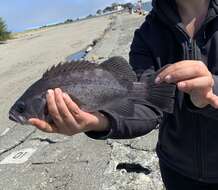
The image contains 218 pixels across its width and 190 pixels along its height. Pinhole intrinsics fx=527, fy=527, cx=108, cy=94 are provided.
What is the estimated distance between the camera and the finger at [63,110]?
8.82 ft

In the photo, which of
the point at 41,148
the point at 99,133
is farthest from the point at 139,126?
the point at 41,148

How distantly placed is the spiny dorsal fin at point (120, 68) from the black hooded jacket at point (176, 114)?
143 mm

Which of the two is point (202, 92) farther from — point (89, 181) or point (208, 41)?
point (89, 181)

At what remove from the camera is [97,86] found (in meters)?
2.88

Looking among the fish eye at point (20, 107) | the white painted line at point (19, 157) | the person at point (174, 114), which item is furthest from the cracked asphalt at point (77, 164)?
the fish eye at point (20, 107)

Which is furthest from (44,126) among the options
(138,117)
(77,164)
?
(77,164)

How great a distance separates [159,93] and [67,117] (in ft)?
1.61

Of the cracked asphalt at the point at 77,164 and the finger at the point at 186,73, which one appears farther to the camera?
the cracked asphalt at the point at 77,164

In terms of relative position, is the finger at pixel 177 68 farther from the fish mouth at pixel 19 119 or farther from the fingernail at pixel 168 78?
the fish mouth at pixel 19 119

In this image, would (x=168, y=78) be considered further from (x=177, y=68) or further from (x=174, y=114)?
(x=174, y=114)

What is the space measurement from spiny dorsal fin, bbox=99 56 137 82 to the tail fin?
83mm

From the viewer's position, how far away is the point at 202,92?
7.52ft

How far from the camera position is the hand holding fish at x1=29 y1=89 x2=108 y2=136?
2.72 m

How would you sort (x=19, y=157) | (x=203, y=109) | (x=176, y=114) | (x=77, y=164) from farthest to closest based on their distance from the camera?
1. (x=19, y=157)
2. (x=77, y=164)
3. (x=176, y=114)
4. (x=203, y=109)
